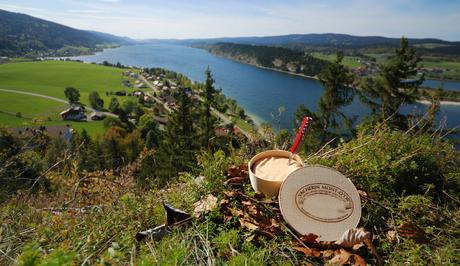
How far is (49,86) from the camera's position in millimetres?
97500

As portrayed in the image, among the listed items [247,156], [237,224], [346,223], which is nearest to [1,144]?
[247,156]

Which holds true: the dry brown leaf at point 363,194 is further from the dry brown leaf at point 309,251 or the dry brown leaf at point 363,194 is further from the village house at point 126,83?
the village house at point 126,83

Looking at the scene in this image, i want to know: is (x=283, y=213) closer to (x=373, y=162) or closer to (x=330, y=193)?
(x=330, y=193)

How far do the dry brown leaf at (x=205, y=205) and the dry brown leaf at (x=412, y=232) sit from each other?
4.80ft

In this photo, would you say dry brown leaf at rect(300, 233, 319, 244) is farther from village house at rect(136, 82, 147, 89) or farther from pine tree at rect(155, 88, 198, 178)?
village house at rect(136, 82, 147, 89)

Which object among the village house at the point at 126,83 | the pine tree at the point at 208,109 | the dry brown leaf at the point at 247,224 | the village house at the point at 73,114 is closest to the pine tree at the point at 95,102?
the village house at the point at 73,114

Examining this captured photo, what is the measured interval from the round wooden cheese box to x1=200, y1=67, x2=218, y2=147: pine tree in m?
18.3

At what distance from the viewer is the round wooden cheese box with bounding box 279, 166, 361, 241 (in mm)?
2355

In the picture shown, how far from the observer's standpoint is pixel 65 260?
124 cm

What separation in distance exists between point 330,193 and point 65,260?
1.96 m

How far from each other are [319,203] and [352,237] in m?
0.37

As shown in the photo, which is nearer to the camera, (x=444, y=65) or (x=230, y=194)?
(x=230, y=194)

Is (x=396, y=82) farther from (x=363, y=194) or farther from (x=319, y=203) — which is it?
(x=319, y=203)

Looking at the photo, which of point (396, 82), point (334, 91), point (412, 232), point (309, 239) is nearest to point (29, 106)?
point (334, 91)
